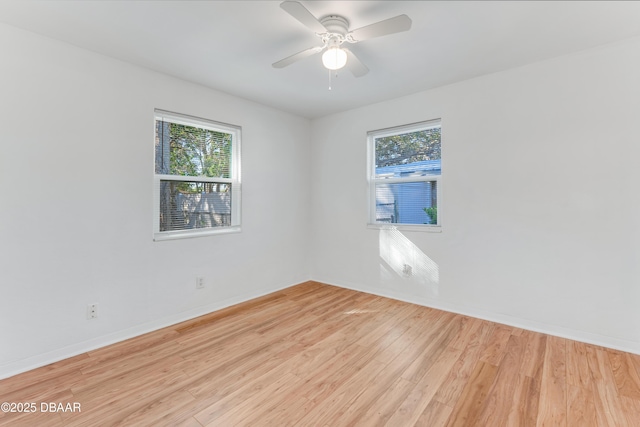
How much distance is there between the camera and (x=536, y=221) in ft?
8.80

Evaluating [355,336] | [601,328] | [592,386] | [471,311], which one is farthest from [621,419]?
[355,336]

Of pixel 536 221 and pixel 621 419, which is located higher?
pixel 536 221

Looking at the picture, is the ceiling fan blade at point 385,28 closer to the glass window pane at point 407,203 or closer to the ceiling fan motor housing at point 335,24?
the ceiling fan motor housing at point 335,24

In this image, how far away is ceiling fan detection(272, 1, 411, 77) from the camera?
1.69 m

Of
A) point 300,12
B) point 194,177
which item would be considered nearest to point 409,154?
point 300,12

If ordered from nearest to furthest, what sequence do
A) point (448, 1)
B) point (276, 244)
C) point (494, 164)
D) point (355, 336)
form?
1. point (448, 1)
2. point (355, 336)
3. point (494, 164)
4. point (276, 244)

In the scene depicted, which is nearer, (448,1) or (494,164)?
(448,1)

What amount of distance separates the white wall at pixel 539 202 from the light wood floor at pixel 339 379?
32cm

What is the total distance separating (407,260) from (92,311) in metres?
3.16

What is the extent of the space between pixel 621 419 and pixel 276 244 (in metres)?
3.38

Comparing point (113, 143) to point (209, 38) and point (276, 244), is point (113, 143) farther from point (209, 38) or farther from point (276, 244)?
point (276, 244)

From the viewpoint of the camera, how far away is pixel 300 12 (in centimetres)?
166

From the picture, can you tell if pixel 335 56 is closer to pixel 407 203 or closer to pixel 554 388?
pixel 407 203

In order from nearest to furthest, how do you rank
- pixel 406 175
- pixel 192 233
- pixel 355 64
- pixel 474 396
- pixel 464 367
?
pixel 474 396 → pixel 464 367 → pixel 355 64 → pixel 192 233 → pixel 406 175
